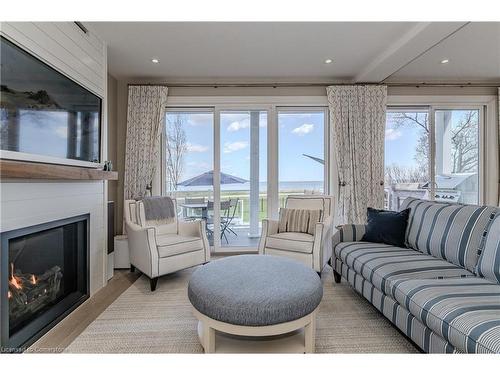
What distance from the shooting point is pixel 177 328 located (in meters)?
1.93

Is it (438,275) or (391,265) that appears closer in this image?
(438,275)

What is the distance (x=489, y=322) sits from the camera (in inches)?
45.9

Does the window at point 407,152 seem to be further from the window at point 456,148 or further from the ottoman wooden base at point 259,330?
the ottoman wooden base at point 259,330

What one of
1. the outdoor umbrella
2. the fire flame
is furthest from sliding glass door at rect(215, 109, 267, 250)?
the fire flame

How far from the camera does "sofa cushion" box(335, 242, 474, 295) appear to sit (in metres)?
1.77

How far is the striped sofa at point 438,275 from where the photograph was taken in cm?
125

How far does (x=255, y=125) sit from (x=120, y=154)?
2000mm

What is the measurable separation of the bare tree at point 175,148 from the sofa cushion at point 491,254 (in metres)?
3.45

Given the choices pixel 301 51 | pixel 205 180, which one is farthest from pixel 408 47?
pixel 205 180

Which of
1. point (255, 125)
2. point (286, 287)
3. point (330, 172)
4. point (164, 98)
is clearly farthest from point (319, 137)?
point (286, 287)

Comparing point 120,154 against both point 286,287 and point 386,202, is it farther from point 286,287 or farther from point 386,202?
point 386,202

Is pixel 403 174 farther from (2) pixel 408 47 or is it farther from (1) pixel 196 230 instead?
(1) pixel 196 230

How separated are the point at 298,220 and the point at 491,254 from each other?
1811mm

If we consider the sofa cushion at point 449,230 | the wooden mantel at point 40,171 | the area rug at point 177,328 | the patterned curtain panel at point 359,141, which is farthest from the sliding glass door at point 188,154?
the sofa cushion at point 449,230
